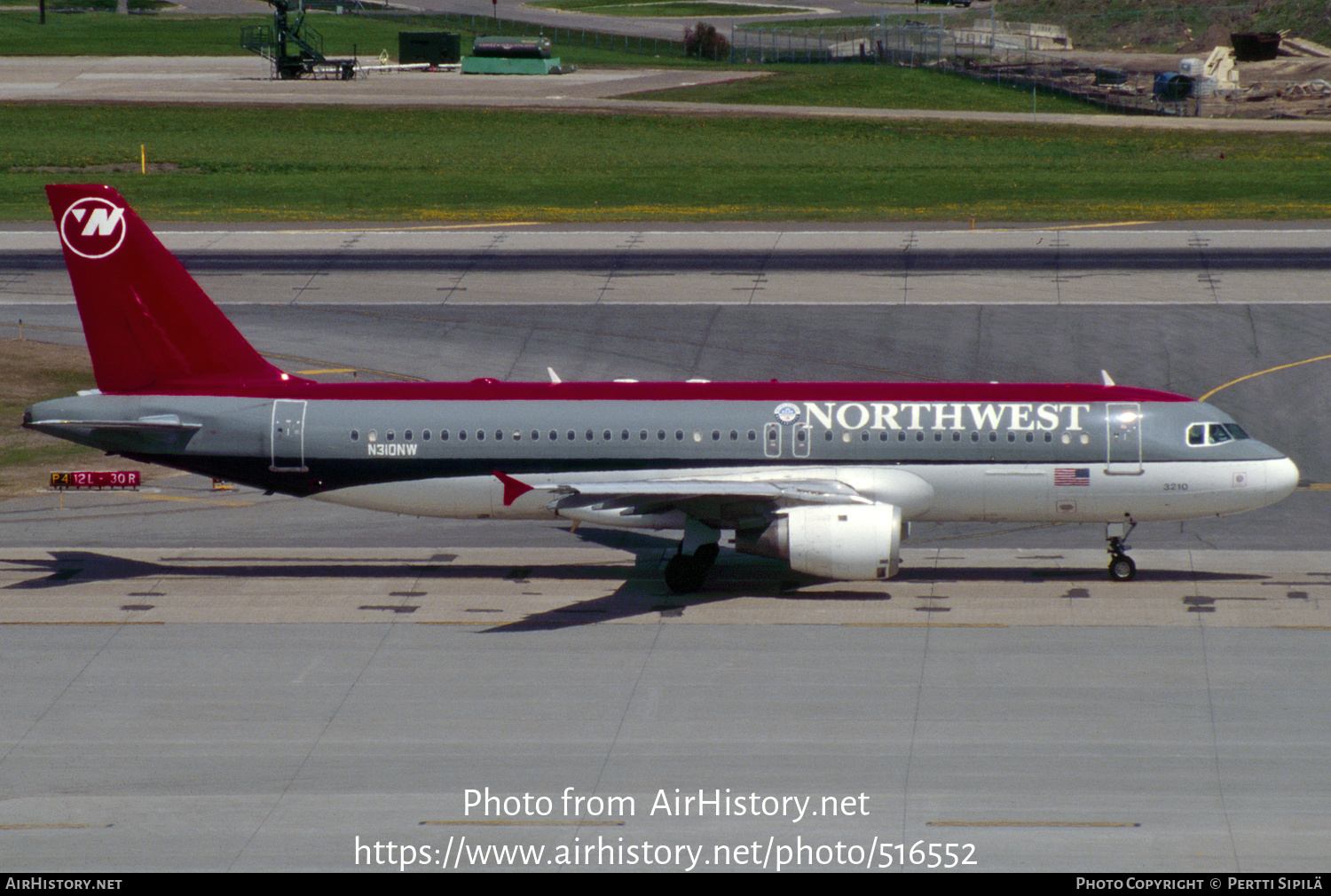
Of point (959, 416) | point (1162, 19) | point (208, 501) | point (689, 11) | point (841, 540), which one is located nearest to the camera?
point (841, 540)

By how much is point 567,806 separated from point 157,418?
55.8ft

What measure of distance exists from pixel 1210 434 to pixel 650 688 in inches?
597

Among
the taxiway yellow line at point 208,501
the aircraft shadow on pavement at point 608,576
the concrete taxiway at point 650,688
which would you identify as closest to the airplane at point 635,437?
the aircraft shadow on pavement at point 608,576

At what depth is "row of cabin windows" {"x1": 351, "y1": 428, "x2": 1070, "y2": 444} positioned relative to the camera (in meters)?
36.8

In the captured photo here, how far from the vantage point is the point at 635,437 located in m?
37.2

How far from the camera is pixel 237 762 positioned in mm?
27500

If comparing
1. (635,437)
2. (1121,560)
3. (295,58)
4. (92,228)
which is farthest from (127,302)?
(295,58)

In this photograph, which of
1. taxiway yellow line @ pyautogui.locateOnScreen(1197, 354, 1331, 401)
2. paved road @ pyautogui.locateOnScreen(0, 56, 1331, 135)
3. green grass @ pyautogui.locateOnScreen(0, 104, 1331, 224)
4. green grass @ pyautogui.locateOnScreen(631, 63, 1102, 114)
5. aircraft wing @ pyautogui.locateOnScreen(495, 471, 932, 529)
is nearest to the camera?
aircraft wing @ pyautogui.locateOnScreen(495, 471, 932, 529)

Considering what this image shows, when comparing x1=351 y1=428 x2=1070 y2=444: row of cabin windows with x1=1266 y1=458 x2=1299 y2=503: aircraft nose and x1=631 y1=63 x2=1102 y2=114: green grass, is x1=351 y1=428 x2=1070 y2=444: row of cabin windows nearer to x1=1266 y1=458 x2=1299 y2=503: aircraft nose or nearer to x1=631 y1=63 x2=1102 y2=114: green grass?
x1=1266 y1=458 x2=1299 y2=503: aircraft nose

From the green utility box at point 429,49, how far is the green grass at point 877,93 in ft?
90.2

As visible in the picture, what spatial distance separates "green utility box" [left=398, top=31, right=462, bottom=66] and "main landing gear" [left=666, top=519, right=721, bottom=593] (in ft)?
378

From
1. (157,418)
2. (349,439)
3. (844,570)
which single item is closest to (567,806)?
(844,570)

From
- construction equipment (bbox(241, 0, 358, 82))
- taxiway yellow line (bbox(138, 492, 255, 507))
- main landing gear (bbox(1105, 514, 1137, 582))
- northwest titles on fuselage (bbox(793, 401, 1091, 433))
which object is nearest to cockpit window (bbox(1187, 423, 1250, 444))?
main landing gear (bbox(1105, 514, 1137, 582))

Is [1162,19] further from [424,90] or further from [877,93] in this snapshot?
[424,90]
